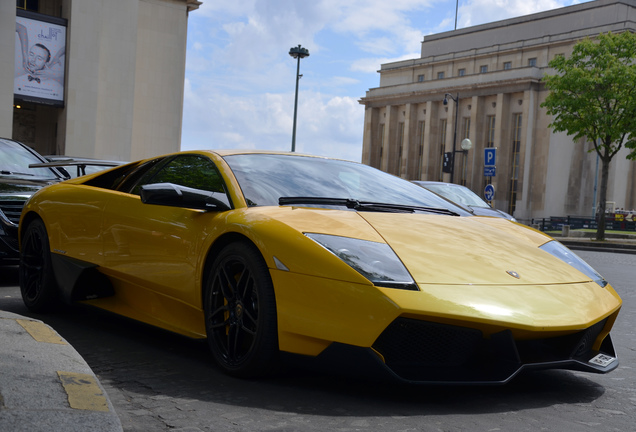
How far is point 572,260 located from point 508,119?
65.2m

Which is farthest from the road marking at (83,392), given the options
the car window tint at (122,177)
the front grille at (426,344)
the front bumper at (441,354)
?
the car window tint at (122,177)

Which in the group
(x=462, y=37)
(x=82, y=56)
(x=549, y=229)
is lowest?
(x=549, y=229)

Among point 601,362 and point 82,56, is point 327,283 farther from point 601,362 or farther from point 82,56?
point 82,56

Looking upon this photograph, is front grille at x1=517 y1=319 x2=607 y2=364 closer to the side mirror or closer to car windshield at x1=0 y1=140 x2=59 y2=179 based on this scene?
the side mirror

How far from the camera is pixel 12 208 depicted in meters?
7.30

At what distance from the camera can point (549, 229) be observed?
47250 mm

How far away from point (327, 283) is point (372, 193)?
1.24 metres

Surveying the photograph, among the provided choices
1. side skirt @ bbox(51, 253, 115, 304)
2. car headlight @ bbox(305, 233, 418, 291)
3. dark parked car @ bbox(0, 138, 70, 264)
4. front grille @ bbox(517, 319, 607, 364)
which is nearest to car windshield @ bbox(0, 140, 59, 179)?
dark parked car @ bbox(0, 138, 70, 264)

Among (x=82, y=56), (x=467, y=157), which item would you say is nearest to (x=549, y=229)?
(x=467, y=157)

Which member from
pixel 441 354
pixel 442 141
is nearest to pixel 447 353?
pixel 441 354

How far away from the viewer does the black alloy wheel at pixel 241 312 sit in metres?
3.53

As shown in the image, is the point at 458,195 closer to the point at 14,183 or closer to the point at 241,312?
the point at 14,183

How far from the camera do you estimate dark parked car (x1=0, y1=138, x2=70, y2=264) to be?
698cm

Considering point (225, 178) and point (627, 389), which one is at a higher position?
point (225, 178)
